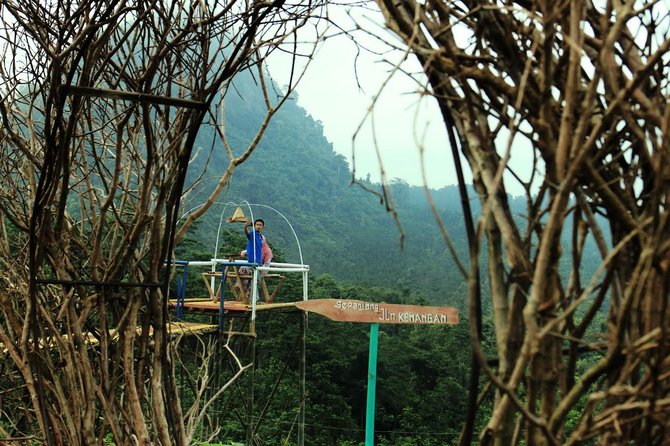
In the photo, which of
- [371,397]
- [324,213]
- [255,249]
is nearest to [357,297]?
[324,213]

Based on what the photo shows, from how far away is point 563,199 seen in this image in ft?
2.55

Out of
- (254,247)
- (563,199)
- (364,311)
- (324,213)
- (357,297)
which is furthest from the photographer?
(324,213)

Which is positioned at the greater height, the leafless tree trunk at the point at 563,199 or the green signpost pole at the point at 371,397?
the leafless tree trunk at the point at 563,199

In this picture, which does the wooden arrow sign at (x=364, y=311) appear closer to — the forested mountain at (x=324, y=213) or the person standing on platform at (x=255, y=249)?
the person standing on platform at (x=255, y=249)

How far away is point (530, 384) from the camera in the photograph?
828 millimetres

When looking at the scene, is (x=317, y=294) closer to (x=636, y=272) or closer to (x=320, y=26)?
(x=320, y=26)

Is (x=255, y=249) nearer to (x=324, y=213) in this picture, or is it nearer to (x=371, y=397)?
(x=371, y=397)

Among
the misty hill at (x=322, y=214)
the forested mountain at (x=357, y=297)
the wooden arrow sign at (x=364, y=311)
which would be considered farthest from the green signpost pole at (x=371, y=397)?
the misty hill at (x=322, y=214)

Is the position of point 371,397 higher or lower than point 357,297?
higher

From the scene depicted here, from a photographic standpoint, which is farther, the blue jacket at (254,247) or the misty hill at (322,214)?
the misty hill at (322,214)

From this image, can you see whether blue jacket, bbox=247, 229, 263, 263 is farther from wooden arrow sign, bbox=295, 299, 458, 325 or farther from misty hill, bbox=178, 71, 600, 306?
misty hill, bbox=178, 71, 600, 306

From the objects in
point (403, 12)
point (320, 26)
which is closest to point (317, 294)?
point (320, 26)

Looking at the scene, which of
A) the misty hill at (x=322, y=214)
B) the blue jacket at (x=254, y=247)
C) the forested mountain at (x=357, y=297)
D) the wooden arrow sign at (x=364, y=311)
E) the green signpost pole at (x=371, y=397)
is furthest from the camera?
the misty hill at (x=322, y=214)

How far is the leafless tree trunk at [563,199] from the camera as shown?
774mm
